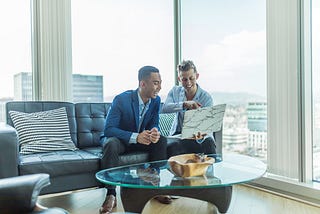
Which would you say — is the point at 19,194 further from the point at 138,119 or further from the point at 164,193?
the point at 138,119

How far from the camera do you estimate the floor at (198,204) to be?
2.26m

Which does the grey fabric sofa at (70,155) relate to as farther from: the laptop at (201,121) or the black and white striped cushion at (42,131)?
the laptop at (201,121)

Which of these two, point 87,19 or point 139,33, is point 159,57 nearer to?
point 139,33

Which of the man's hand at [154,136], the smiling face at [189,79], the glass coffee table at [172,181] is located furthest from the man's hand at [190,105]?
the glass coffee table at [172,181]

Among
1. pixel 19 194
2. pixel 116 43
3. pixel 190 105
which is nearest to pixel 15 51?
pixel 116 43

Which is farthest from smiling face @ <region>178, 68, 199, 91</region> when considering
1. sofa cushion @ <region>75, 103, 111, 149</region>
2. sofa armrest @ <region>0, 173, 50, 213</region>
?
sofa armrest @ <region>0, 173, 50, 213</region>

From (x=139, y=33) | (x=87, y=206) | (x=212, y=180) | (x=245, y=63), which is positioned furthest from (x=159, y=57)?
(x=212, y=180)

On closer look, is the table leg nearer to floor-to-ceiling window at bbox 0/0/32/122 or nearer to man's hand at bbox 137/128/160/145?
man's hand at bbox 137/128/160/145

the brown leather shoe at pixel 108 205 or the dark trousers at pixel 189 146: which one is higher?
the dark trousers at pixel 189 146

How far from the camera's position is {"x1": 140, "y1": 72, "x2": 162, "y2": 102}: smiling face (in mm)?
2426

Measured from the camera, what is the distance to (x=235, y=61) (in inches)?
126

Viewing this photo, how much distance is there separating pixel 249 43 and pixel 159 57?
4.28 feet

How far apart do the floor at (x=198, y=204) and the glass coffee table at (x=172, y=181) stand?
37 cm

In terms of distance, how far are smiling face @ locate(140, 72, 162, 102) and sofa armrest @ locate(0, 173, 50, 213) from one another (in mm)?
1425
